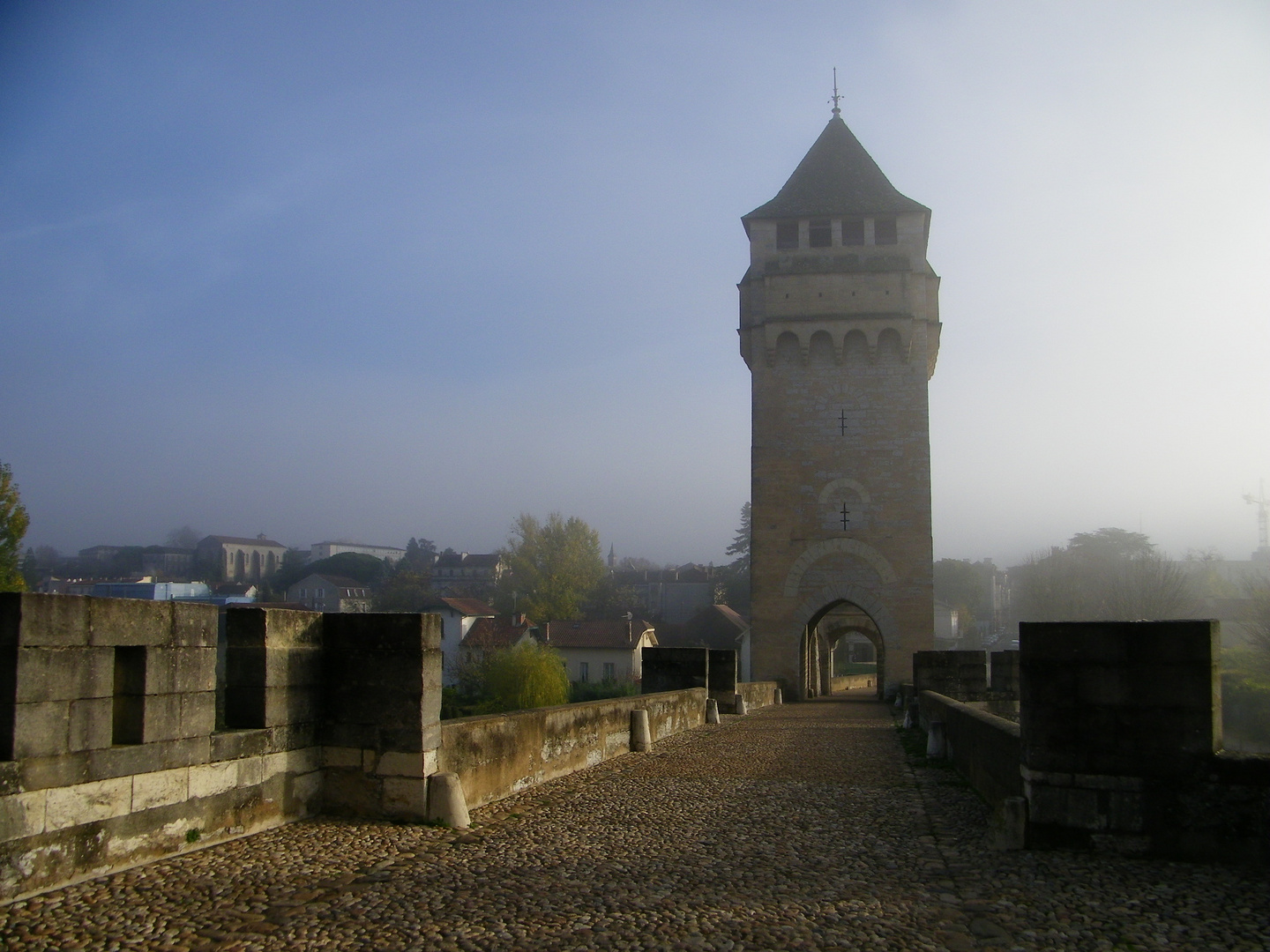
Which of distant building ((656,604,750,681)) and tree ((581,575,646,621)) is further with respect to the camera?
tree ((581,575,646,621))

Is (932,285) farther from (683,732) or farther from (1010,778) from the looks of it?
(1010,778)

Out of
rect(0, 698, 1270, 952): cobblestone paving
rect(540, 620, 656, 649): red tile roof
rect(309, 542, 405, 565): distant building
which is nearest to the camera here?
rect(0, 698, 1270, 952): cobblestone paving

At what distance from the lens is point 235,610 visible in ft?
17.7

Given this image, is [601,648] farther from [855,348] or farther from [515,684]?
[855,348]

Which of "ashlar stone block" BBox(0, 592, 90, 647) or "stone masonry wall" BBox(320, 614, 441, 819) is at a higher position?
"ashlar stone block" BBox(0, 592, 90, 647)

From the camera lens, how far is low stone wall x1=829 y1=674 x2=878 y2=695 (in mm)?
37744

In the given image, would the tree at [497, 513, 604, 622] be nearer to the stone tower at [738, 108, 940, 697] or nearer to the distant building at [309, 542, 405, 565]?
the stone tower at [738, 108, 940, 697]

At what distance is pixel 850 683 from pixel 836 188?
21372 mm

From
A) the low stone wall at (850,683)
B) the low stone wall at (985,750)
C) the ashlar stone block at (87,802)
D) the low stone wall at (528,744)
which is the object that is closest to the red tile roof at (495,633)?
the low stone wall at (850,683)

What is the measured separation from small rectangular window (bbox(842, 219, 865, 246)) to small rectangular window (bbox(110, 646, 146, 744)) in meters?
25.2

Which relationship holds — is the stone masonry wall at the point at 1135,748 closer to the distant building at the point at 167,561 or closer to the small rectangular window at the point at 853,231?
the small rectangular window at the point at 853,231

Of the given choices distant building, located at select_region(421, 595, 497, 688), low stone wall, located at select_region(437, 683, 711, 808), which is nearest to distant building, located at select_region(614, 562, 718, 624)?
distant building, located at select_region(421, 595, 497, 688)

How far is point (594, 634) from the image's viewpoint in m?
50.3

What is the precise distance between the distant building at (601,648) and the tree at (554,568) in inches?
402
